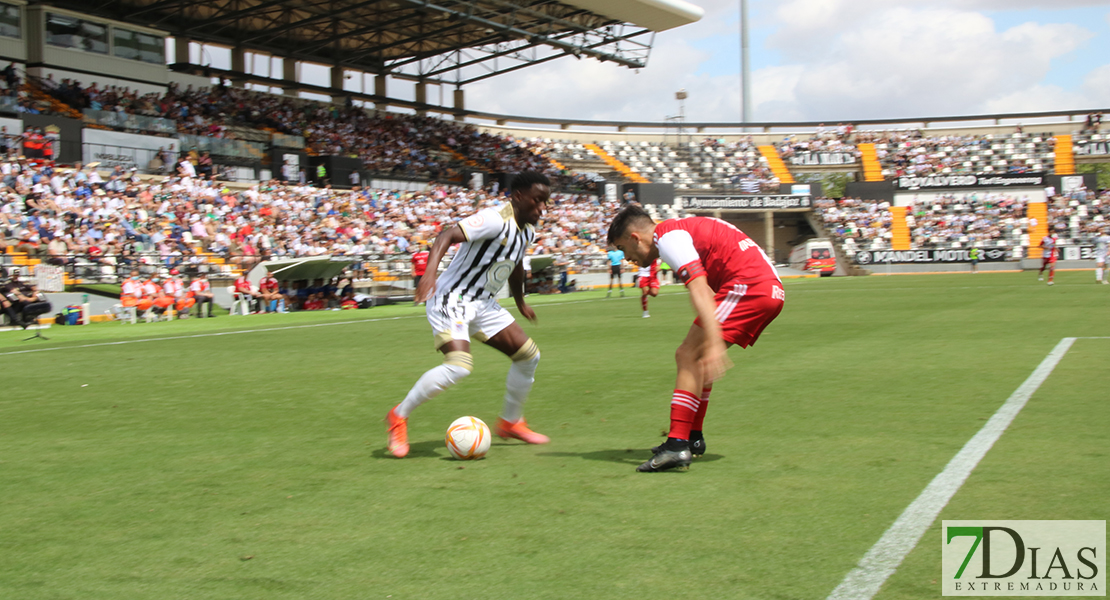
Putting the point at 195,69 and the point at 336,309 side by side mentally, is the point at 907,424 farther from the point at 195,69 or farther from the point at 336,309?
the point at 195,69

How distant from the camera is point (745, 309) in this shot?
5.28 m

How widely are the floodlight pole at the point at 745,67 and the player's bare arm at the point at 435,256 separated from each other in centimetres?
6510

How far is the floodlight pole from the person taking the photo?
66.0 metres

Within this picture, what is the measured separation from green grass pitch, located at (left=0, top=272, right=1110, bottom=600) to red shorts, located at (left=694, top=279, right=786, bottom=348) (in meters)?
0.78

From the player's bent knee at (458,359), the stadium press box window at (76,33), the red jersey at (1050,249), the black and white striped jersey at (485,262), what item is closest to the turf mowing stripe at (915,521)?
the player's bent knee at (458,359)

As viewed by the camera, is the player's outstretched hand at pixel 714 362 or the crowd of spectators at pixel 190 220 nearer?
the player's outstretched hand at pixel 714 362

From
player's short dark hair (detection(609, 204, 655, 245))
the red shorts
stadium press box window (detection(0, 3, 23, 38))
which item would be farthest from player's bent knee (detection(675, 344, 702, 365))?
stadium press box window (detection(0, 3, 23, 38))

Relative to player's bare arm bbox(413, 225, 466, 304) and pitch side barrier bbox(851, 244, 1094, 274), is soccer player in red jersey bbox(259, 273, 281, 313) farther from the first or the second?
pitch side barrier bbox(851, 244, 1094, 274)

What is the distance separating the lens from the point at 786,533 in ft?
12.4

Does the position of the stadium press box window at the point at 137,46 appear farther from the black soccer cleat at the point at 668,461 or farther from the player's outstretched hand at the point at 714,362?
the player's outstretched hand at the point at 714,362

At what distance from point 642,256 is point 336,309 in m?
23.8

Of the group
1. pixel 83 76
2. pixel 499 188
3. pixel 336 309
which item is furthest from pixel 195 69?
pixel 336 309

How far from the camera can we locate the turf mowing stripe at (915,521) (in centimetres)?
317

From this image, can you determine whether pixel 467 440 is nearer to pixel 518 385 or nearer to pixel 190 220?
pixel 518 385
